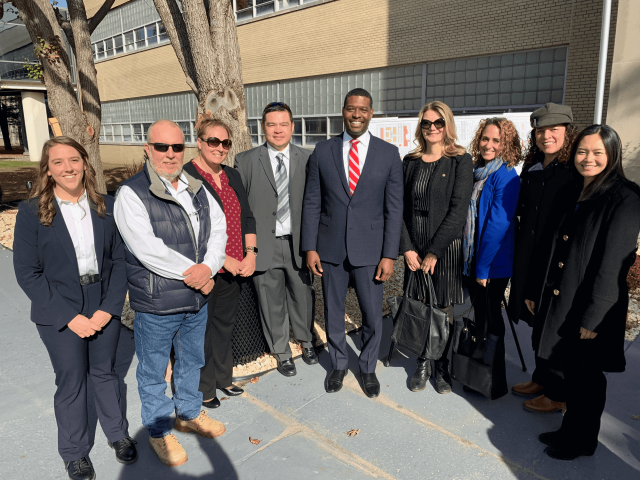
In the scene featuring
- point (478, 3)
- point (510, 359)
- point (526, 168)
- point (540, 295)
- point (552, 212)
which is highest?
point (478, 3)

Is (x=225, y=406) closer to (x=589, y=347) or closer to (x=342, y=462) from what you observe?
(x=342, y=462)

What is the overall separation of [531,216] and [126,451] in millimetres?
3179

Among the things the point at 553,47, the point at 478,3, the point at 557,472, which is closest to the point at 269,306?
the point at 557,472

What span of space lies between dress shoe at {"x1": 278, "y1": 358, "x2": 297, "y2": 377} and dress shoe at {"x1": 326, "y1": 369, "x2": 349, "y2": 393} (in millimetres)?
366

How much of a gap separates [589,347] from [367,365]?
163cm

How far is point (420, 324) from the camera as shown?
367 centimetres

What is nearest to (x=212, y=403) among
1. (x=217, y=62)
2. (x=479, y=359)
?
(x=479, y=359)

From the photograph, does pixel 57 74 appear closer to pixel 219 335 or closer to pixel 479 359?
pixel 219 335

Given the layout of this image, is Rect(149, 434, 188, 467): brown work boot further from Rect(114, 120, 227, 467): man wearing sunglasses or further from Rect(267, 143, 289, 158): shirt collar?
Rect(267, 143, 289, 158): shirt collar

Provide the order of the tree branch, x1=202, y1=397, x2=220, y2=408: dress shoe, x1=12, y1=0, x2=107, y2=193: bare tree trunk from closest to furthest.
Result: x1=202, y1=397, x2=220, y2=408: dress shoe → x1=12, y1=0, x2=107, y2=193: bare tree trunk → the tree branch

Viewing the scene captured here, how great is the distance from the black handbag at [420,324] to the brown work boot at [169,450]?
181cm

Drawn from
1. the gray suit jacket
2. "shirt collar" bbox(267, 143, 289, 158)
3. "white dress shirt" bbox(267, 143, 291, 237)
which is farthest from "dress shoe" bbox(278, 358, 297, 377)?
"shirt collar" bbox(267, 143, 289, 158)

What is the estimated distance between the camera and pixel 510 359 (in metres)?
4.28

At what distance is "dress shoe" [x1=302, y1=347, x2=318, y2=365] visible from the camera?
430 centimetres
